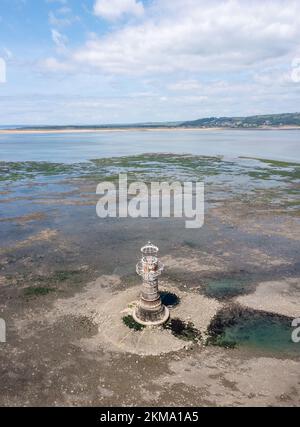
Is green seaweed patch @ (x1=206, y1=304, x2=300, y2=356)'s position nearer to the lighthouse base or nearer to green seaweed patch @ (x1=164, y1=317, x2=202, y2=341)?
green seaweed patch @ (x1=164, y1=317, x2=202, y2=341)

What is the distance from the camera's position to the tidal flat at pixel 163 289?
16188mm

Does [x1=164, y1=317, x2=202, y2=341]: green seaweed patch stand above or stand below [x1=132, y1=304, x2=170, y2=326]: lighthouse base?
below


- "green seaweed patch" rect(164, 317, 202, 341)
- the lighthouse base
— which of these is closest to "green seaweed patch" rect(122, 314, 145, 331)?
the lighthouse base

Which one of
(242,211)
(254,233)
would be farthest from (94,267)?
(242,211)

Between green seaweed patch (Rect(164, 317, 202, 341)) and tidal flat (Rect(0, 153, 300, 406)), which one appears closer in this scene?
tidal flat (Rect(0, 153, 300, 406))

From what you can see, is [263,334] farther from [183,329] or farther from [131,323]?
[131,323]

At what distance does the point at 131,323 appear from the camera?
2055 cm

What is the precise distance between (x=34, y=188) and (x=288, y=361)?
52.6 meters

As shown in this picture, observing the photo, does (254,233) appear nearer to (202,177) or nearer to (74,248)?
(74,248)

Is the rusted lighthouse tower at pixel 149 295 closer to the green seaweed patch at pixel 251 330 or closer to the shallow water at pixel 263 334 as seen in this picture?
the green seaweed patch at pixel 251 330

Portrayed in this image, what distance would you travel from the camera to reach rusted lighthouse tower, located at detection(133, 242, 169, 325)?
2016 cm

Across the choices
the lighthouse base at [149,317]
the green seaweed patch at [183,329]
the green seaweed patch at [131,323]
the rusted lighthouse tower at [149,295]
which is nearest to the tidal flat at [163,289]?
the green seaweed patch at [183,329]

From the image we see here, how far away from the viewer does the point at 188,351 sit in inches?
726

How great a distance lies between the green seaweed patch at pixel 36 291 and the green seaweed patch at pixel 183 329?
31.2 ft
